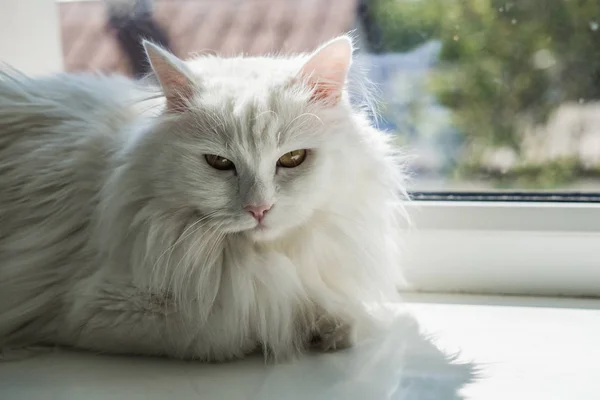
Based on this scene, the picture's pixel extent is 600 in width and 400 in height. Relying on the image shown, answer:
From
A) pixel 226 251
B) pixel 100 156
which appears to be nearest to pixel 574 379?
pixel 226 251

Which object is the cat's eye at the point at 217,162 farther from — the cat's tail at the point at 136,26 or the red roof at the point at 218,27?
the cat's tail at the point at 136,26

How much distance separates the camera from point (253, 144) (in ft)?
3.31

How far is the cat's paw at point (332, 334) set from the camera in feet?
3.66

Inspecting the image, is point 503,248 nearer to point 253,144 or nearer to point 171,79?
point 253,144

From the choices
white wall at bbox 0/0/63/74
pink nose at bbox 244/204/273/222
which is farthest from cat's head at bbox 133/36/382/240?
white wall at bbox 0/0/63/74

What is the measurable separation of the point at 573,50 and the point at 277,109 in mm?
772

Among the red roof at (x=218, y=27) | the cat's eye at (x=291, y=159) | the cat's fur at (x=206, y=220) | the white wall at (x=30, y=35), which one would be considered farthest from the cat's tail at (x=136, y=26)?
the cat's eye at (x=291, y=159)

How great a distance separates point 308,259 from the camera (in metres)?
1.12

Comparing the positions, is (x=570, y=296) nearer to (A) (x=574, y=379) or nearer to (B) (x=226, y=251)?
(A) (x=574, y=379)

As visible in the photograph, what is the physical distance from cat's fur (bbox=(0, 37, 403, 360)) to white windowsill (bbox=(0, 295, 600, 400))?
0.04 meters

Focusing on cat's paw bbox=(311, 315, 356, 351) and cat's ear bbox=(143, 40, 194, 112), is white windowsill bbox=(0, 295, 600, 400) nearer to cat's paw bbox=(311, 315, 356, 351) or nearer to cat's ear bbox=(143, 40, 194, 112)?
cat's paw bbox=(311, 315, 356, 351)

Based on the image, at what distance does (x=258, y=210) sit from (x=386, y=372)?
1.13ft

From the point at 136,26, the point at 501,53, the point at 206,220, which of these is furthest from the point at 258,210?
the point at 136,26

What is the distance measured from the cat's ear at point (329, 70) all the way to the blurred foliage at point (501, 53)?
0.50 meters
